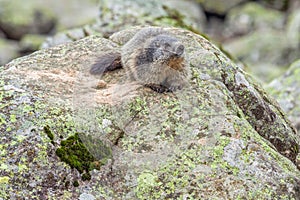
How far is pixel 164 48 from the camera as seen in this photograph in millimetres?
8016

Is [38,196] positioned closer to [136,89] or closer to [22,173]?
[22,173]

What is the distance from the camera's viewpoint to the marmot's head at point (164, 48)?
309 inches

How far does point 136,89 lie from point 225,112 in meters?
1.40

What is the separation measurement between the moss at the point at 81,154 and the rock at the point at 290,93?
6998mm

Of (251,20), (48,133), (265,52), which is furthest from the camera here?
(251,20)

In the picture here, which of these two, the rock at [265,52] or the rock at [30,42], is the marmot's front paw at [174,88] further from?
the rock at [30,42]

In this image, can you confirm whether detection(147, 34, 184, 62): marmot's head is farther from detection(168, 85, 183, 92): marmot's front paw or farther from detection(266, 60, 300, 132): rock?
detection(266, 60, 300, 132): rock

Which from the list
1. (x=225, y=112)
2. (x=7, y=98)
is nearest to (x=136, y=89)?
(x=225, y=112)

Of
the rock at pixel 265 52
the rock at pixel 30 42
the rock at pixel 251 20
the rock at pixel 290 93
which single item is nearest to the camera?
the rock at pixel 290 93

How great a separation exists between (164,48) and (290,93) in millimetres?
6305

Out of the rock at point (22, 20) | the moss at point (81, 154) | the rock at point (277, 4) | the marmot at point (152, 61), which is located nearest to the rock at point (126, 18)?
the marmot at point (152, 61)

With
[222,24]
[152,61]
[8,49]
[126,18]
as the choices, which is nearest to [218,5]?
[222,24]

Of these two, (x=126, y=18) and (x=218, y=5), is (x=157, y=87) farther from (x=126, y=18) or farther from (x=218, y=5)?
(x=218, y=5)

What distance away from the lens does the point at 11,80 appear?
23.1 ft
